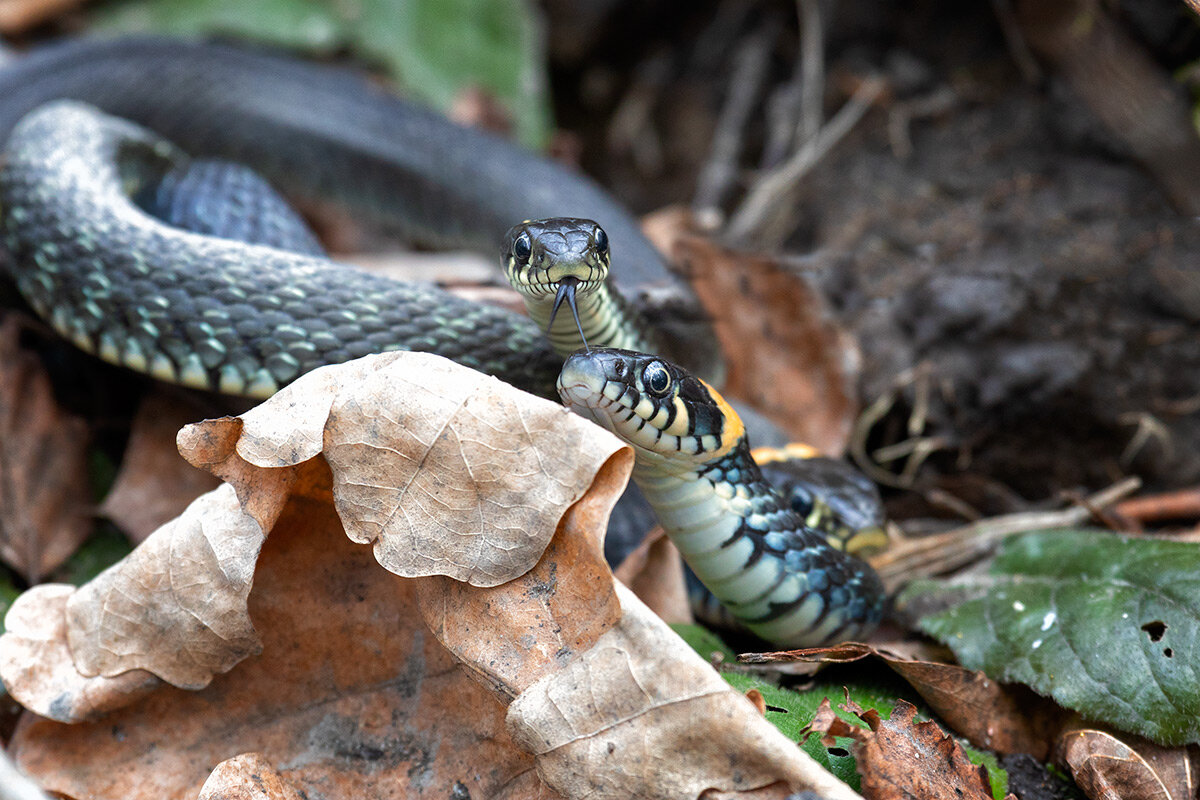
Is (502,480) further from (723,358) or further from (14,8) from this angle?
(14,8)

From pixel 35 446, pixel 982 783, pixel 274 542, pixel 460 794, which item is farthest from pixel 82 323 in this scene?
pixel 982 783

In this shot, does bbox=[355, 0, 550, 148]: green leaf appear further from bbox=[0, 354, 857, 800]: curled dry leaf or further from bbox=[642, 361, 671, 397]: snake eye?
bbox=[0, 354, 857, 800]: curled dry leaf

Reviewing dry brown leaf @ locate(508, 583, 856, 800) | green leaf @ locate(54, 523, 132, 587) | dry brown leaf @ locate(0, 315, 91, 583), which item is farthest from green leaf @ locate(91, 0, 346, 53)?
dry brown leaf @ locate(508, 583, 856, 800)

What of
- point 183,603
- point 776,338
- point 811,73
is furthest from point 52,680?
point 811,73

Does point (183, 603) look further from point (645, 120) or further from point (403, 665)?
point (645, 120)

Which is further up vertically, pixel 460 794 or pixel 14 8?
pixel 460 794

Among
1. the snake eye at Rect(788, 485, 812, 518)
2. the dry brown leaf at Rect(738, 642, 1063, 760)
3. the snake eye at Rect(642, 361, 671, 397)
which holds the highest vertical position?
the snake eye at Rect(642, 361, 671, 397)
